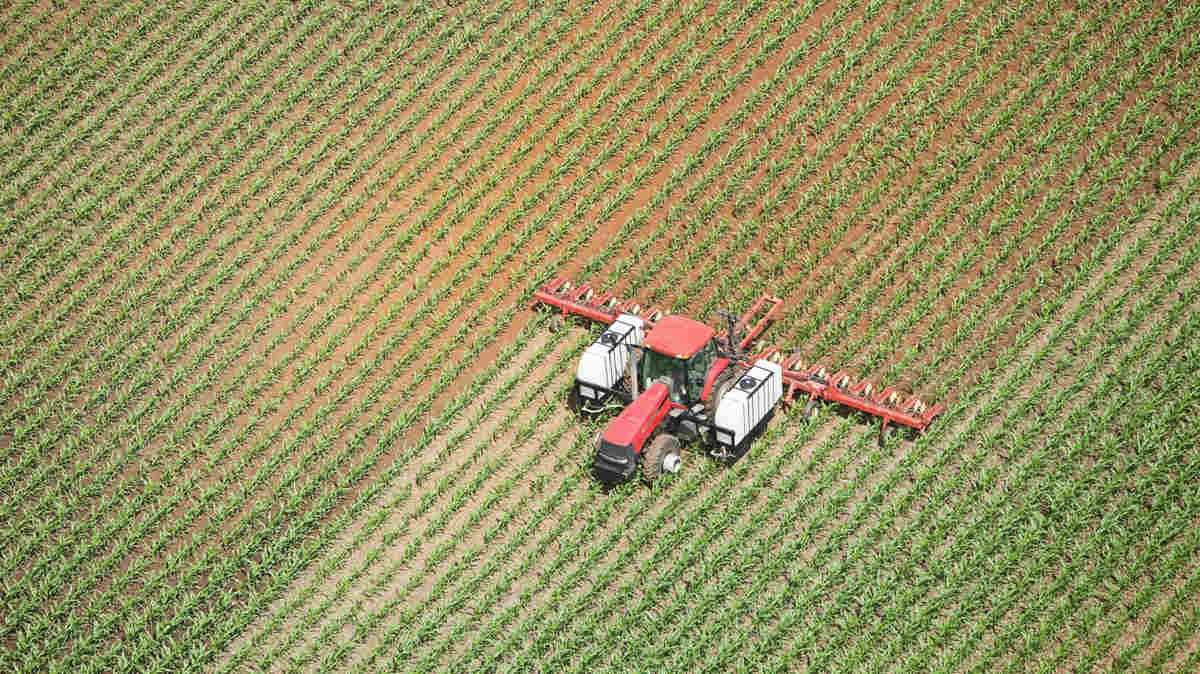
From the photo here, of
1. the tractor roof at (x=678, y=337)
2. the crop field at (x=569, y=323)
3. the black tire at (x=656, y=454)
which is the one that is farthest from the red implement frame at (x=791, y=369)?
the black tire at (x=656, y=454)

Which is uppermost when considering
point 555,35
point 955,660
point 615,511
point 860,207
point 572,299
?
point 555,35

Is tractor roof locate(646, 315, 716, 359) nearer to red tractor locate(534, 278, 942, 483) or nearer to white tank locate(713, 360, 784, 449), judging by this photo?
red tractor locate(534, 278, 942, 483)

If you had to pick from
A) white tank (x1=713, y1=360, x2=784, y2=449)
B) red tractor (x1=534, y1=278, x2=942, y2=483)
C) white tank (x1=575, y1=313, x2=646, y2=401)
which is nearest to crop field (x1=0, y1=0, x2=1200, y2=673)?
red tractor (x1=534, y1=278, x2=942, y2=483)

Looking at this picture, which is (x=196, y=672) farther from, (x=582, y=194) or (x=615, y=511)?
(x=582, y=194)

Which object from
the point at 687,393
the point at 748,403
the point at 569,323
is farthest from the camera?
the point at 569,323

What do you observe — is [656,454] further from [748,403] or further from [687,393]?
[748,403]

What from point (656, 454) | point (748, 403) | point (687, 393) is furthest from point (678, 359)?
point (656, 454)

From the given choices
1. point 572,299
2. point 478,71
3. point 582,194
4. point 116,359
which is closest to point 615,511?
point 572,299
